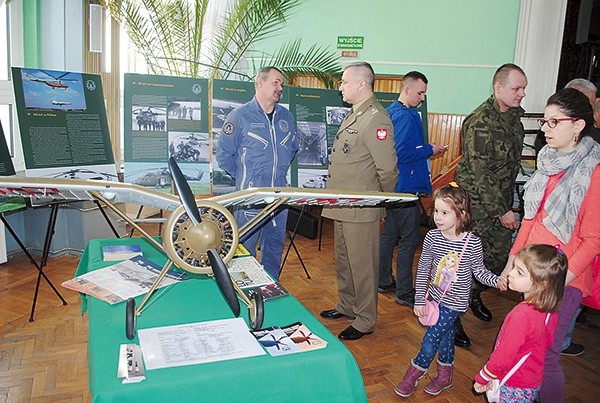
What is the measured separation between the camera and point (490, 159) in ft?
11.0

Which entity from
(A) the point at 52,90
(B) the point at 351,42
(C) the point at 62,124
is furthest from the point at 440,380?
(B) the point at 351,42

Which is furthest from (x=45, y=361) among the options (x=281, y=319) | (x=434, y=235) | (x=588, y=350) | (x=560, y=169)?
(x=588, y=350)

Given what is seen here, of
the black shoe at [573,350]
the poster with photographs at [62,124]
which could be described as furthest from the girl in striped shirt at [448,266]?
the poster with photographs at [62,124]

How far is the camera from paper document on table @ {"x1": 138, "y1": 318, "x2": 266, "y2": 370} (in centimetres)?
163

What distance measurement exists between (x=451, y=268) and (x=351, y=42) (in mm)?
5642

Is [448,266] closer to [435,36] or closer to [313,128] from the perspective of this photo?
[313,128]

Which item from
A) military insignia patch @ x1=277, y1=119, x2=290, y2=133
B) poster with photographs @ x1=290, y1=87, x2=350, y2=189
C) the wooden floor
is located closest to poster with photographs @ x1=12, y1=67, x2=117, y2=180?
the wooden floor

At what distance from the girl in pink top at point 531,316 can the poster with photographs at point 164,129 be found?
3142mm

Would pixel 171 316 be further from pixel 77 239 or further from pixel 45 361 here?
pixel 77 239

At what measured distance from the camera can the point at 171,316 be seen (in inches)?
77.3

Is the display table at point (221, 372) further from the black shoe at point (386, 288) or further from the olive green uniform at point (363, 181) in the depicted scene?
the black shoe at point (386, 288)

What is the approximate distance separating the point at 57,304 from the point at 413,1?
5996 millimetres

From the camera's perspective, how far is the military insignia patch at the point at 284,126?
3.92m

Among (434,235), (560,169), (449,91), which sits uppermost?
(449,91)
